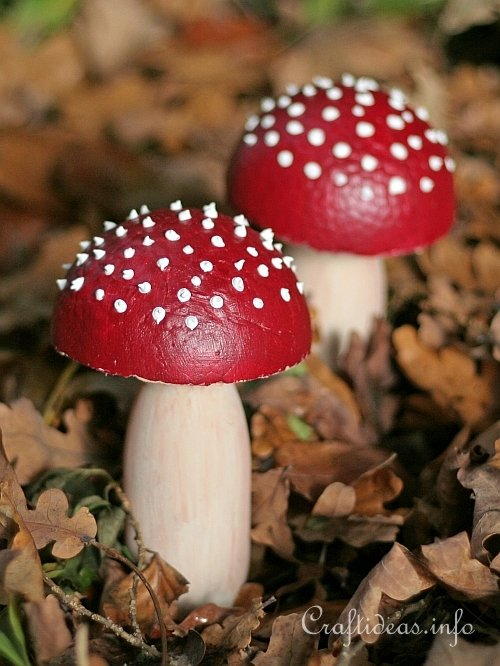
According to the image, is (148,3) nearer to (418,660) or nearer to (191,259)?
(191,259)

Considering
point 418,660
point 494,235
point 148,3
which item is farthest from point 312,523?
point 148,3

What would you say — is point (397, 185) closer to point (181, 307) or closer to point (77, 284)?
point (181, 307)

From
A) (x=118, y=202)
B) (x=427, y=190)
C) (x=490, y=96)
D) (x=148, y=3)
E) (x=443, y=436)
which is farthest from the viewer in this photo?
(x=148, y=3)

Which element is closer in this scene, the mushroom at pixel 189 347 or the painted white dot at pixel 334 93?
the mushroom at pixel 189 347

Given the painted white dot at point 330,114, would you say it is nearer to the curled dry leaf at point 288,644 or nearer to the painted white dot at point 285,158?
the painted white dot at point 285,158

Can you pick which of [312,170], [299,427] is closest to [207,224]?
[312,170]

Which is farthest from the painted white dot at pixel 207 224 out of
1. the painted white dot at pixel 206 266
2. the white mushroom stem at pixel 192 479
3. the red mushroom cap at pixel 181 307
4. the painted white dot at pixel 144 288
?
the white mushroom stem at pixel 192 479

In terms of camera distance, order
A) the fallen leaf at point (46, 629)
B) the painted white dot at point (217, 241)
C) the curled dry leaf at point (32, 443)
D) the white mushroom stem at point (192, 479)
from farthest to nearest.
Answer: the curled dry leaf at point (32, 443)
the white mushroom stem at point (192, 479)
the painted white dot at point (217, 241)
the fallen leaf at point (46, 629)
